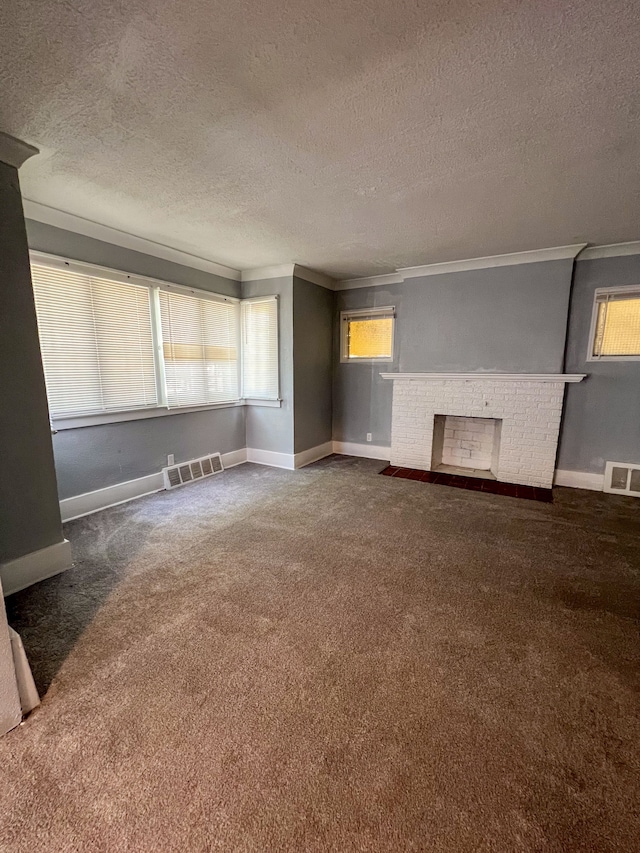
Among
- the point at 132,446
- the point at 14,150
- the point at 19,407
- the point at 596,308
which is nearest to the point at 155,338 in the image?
the point at 132,446

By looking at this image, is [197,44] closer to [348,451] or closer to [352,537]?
[352,537]

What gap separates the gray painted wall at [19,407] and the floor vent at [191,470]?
5.19ft

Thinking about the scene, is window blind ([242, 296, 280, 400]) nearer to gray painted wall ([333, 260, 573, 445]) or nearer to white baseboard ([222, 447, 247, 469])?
white baseboard ([222, 447, 247, 469])

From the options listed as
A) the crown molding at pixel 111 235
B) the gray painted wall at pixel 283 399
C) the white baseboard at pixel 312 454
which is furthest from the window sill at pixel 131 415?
the crown molding at pixel 111 235

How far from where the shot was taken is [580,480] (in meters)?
3.98

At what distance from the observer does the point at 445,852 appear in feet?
3.32

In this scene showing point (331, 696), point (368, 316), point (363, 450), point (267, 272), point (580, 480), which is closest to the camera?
point (331, 696)

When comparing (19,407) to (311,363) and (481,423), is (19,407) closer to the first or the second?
(311,363)

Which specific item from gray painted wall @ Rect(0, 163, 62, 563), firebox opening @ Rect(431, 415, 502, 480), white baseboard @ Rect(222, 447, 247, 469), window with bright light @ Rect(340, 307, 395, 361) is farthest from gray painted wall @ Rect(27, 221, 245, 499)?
firebox opening @ Rect(431, 415, 502, 480)

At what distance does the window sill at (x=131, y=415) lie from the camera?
3035 mm

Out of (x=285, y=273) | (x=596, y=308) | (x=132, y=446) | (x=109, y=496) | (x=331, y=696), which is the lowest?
(x=331, y=696)

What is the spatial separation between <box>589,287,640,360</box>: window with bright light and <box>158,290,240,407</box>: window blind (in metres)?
4.15

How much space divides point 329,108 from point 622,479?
432 cm

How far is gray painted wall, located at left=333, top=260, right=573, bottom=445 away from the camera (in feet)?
12.6
